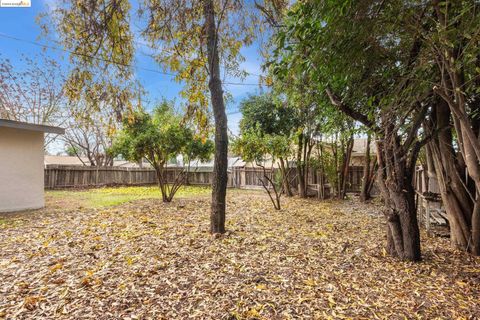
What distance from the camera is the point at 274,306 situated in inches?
85.3

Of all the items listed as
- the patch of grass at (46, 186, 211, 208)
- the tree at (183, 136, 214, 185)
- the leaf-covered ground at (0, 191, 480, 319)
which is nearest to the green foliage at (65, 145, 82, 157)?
the patch of grass at (46, 186, 211, 208)

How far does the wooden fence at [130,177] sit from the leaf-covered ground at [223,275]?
6375mm

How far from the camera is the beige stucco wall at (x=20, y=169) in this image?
623cm

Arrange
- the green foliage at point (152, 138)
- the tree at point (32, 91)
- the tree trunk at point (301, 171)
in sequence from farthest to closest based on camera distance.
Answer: the tree at point (32, 91) < the tree trunk at point (301, 171) < the green foliage at point (152, 138)

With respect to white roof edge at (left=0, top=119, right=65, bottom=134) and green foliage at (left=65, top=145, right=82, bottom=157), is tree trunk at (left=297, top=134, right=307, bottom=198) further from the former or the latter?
green foliage at (left=65, top=145, right=82, bottom=157)

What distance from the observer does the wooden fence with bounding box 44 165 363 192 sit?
1072 cm

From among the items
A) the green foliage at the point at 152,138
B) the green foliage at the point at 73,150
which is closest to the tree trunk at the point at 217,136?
the green foliage at the point at 152,138

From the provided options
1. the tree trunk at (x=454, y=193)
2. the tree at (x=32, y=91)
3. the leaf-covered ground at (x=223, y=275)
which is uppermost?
the tree at (x=32, y=91)

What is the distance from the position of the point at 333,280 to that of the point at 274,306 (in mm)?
809

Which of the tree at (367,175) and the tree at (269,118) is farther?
the tree at (269,118)

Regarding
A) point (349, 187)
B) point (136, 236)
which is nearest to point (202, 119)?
point (136, 236)

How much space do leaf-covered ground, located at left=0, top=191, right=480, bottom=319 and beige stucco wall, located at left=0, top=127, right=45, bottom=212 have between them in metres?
2.15

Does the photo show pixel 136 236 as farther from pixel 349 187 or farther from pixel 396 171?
pixel 349 187

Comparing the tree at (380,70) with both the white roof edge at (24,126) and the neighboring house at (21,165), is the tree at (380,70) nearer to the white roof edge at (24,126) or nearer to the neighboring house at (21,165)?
the white roof edge at (24,126)
